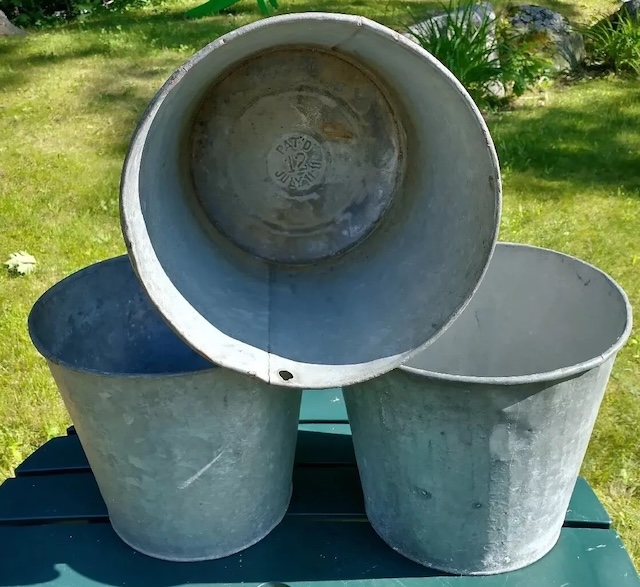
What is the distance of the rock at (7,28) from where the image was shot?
300 inches

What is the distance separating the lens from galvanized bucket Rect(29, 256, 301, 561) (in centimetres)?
176

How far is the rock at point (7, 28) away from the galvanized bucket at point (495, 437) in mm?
6724

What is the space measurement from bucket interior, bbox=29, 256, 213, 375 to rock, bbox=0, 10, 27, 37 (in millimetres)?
6237

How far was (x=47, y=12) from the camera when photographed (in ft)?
28.5

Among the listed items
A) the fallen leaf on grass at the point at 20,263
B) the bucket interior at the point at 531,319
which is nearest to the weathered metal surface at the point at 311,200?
the bucket interior at the point at 531,319

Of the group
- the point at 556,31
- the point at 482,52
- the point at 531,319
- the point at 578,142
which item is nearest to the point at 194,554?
the point at 531,319

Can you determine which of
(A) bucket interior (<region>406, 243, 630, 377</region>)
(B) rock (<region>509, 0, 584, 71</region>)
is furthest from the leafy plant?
(A) bucket interior (<region>406, 243, 630, 377</region>)

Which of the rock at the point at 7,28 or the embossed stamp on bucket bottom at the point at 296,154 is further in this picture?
the rock at the point at 7,28

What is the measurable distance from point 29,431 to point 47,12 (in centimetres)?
682

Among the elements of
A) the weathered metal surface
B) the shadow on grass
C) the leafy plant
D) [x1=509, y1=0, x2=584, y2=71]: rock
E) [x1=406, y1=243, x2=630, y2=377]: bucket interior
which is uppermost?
the weathered metal surface

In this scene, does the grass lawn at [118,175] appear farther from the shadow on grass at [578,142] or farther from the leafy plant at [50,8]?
the leafy plant at [50,8]

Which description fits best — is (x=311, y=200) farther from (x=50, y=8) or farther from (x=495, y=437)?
(x=50, y=8)

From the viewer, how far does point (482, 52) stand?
582 cm

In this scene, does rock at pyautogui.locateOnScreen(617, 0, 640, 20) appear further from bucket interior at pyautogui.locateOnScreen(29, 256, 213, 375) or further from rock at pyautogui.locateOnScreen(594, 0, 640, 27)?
bucket interior at pyautogui.locateOnScreen(29, 256, 213, 375)
